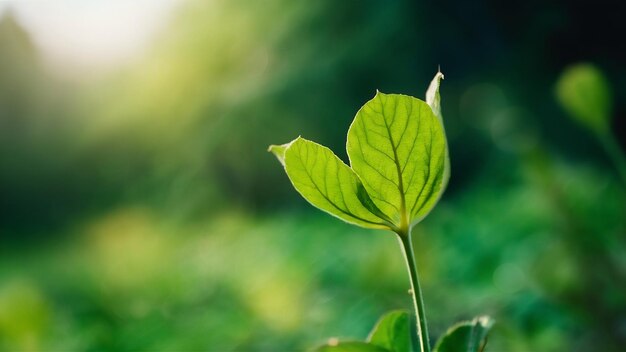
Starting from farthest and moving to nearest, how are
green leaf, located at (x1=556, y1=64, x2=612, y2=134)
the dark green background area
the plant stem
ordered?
the dark green background area → green leaf, located at (x1=556, y1=64, x2=612, y2=134) → the plant stem

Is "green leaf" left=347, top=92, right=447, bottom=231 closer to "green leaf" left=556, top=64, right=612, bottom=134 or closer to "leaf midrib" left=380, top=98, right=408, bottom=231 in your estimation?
"leaf midrib" left=380, top=98, right=408, bottom=231

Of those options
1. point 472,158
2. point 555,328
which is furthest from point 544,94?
point 555,328

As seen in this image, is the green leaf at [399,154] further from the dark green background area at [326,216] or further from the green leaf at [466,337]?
the dark green background area at [326,216]

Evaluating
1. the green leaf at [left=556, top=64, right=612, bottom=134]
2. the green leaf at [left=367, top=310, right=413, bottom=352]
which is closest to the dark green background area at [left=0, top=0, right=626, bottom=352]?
→ the green leaf at [left=556, top=64, right=612, bottom=134]

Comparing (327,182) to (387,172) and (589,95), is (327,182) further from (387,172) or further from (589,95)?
(589,95)

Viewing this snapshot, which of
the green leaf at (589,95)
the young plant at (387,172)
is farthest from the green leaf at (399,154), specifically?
the green leaf at (589,95)

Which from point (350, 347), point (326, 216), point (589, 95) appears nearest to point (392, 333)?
point (350, 347)
